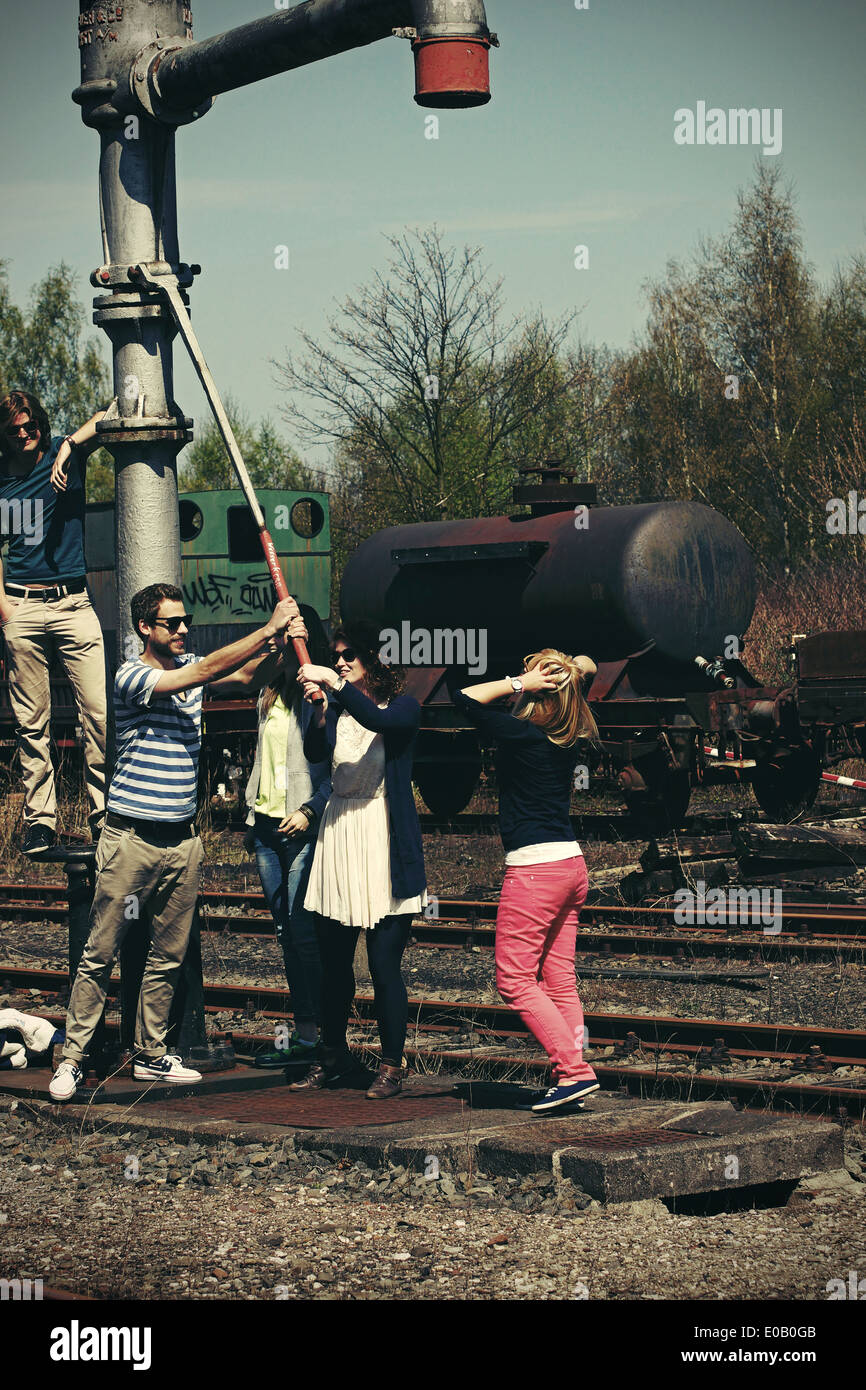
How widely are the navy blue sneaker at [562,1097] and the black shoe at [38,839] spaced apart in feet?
8.07

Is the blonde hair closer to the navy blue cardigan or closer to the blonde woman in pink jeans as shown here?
the blonde woman in pink jeans

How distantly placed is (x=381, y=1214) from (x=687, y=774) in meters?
10.0

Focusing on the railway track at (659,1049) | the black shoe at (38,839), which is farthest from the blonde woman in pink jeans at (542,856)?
the black shoe at (38,839)

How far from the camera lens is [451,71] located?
609cm

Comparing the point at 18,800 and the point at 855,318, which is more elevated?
the point at 855,318

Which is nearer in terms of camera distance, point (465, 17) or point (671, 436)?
point (465, 17)

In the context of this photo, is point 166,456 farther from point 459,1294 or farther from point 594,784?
point 594,784

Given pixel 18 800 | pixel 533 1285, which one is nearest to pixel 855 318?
pixel 18 800

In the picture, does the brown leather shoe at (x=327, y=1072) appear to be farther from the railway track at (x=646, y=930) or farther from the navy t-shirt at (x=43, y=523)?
the railway track at (x=646, y=930)

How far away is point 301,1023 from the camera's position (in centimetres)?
793

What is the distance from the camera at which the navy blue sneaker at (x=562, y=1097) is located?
6383 millimetres

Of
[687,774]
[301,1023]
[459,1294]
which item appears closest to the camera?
[459,1294]

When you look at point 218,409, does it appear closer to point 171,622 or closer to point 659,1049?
point 171,622

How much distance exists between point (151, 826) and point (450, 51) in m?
3.24
